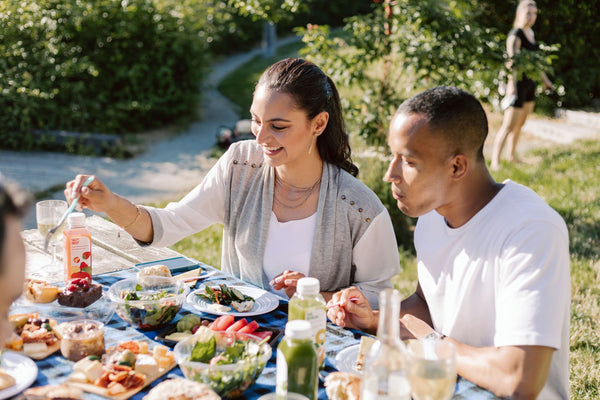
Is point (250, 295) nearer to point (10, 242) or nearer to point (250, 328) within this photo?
point (250, 328)

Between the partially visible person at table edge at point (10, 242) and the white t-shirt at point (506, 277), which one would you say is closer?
the partially visible person at table edge at point (10, 242)

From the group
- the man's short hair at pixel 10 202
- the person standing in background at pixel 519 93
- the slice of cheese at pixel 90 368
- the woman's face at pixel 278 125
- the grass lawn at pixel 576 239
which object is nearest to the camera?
the man's short hair at pixel 10 202

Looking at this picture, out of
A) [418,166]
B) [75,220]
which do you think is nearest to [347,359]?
[418,166]

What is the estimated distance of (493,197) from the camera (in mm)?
2148

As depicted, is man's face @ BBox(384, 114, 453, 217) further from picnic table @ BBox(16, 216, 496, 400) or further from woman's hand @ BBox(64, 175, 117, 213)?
woman's hand @ BBox(64, 175, 117, 213)

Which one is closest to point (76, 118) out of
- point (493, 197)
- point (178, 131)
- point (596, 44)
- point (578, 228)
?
point (178, 131)

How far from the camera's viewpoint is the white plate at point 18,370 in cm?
169

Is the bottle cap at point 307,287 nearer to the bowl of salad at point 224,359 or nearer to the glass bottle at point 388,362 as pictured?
the bowl of salad at point 224,359

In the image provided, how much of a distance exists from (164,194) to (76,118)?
2.39m

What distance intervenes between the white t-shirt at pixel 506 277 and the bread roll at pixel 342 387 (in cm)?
46

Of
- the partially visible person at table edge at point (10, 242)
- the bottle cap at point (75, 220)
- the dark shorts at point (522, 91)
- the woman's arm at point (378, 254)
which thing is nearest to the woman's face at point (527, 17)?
the dark shorts at point (522, 91)

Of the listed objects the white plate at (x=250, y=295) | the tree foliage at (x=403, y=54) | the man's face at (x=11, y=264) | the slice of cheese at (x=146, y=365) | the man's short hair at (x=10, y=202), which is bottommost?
the slice of cheese at (x=146, y=365)

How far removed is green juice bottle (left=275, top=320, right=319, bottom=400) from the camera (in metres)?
1.58

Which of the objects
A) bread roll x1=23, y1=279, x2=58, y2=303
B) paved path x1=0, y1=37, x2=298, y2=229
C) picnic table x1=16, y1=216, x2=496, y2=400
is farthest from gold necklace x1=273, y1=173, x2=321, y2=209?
paved path x1=0, y1=37, x2=298, y2=229
